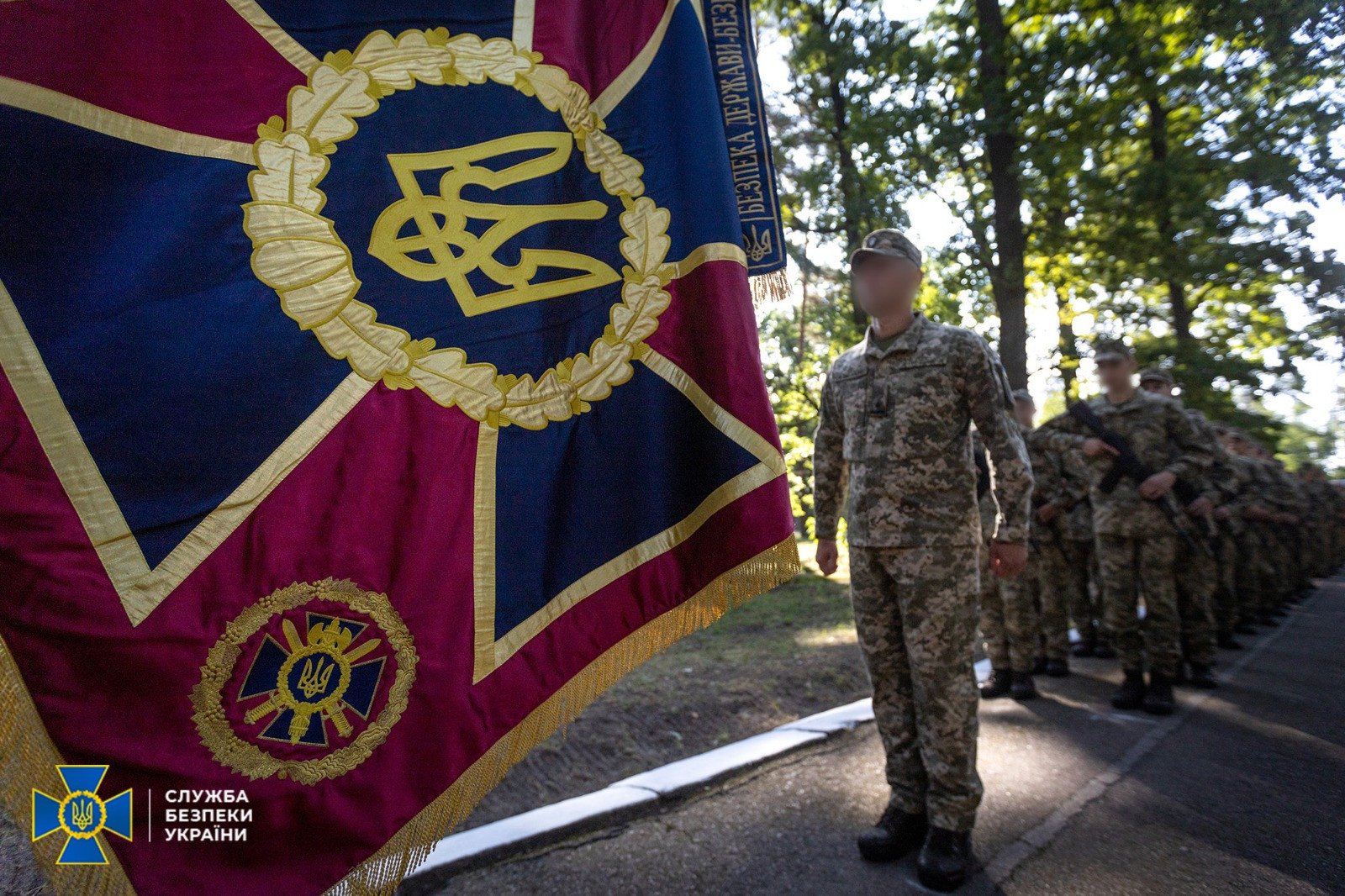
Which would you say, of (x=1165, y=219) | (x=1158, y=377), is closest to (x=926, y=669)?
(x=1158, y=377)

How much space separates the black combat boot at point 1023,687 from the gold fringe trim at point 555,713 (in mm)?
3600

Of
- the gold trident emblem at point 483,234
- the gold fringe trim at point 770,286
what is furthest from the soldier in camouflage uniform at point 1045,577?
the gold trident emblem at point 483,234

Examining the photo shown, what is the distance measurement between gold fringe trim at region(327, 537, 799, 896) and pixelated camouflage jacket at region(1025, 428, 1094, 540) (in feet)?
15.3

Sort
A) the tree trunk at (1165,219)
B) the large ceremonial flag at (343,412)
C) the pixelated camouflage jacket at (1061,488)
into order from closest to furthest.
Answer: the large ceremonial flag at (343,412), the pixelated camouflage jacket at (1061,488), the tree trunk at (1165,219)

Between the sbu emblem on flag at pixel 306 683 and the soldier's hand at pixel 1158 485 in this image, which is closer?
the sbu emblem on flag at pixel 306 683

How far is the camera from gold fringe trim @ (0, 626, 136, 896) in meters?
1.34

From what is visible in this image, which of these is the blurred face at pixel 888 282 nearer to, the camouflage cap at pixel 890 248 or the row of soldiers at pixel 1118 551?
the camouflage cap at pixel 890 248

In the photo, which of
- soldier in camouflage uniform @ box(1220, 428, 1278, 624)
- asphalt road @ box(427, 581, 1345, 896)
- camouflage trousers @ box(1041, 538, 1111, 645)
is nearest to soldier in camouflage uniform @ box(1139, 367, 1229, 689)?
camouflage trousers @ box(1041, 538, 1111, 645)

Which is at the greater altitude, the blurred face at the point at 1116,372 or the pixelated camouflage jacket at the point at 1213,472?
the blurred face at the point at 1116,372

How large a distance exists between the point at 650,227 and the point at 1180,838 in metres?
2.94

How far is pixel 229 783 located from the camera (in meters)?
1.52

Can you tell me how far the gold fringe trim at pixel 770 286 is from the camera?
2600 mm
